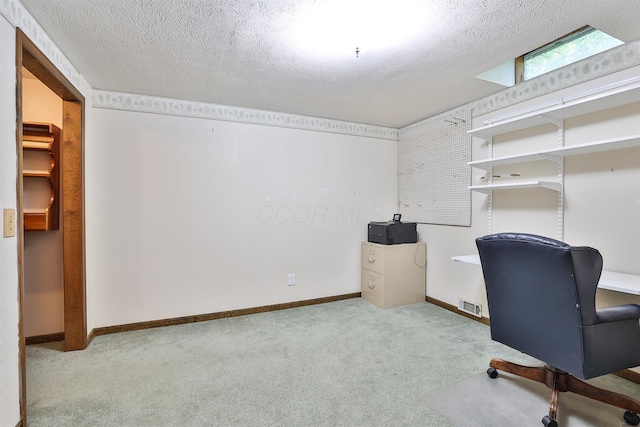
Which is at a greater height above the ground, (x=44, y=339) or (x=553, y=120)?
(x=553, y=120)

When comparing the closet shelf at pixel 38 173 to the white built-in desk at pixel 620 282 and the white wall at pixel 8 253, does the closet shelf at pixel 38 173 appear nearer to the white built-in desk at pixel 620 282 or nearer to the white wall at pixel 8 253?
the white wall at pixel 8 253

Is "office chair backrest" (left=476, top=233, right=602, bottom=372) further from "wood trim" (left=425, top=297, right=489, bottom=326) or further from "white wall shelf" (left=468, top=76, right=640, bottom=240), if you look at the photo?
"wood trim" (left=425, top=297, right=489, bottom=326)

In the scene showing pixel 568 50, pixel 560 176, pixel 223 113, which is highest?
pixel 568 50

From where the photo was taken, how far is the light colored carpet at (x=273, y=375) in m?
1.70

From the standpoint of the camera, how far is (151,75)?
2.50 meters

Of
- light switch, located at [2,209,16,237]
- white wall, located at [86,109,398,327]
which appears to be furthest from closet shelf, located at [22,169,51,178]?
light switch, located at [2,209,16,237]

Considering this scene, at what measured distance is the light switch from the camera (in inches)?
57.5

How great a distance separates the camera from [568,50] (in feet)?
7.75

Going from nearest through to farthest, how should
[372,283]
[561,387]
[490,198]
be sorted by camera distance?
[561,387] < [490,198] < [372,283]

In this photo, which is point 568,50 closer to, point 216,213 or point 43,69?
point 216,213

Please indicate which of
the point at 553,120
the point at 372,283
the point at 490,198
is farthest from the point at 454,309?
the point at 553,120

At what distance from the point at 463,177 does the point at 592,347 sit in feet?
6.80

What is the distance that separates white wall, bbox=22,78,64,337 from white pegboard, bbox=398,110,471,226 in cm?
364

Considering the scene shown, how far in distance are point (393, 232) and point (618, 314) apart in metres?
2.19
